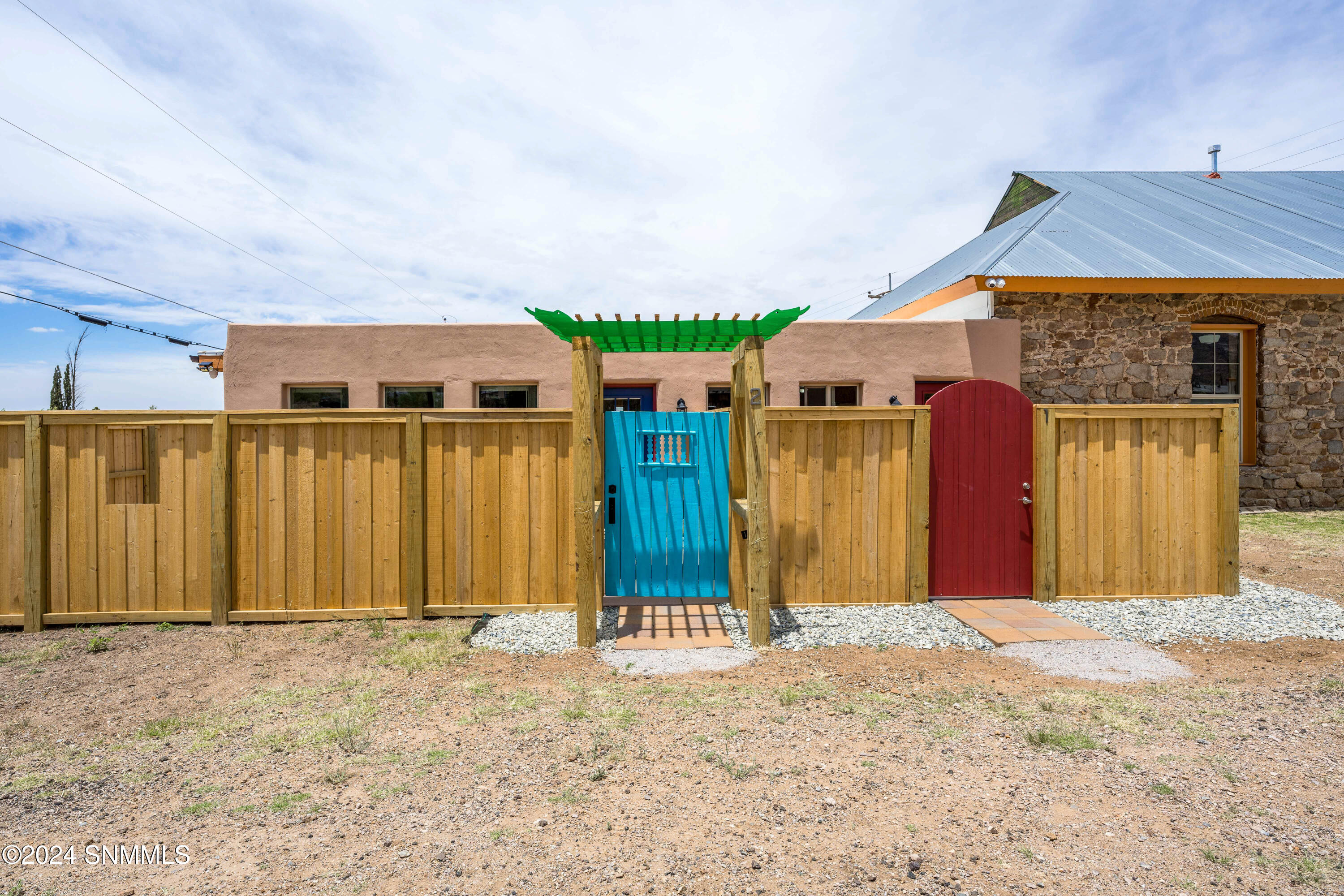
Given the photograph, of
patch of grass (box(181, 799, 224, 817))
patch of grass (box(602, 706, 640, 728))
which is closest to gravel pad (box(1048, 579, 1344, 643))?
patch of grass (box(602, 706, 640, 728))

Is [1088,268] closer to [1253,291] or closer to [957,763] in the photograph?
[1253,291]

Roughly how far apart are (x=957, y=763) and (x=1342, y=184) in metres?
20.8

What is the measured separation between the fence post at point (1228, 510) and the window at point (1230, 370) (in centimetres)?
638

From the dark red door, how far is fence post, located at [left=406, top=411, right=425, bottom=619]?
440 centimetres

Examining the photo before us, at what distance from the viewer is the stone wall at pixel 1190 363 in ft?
32.7

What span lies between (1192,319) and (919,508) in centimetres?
848

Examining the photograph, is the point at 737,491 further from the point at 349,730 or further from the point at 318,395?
the point at 318,395

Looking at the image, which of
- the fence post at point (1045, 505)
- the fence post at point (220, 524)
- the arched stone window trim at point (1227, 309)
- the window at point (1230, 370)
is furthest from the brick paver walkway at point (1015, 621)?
the window at point (1230, 370)

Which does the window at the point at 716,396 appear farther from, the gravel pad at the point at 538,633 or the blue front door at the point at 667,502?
the gravel pad at the point at 538,633

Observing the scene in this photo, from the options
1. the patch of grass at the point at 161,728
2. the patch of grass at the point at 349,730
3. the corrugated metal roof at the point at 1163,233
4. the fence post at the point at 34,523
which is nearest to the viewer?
the patch of grass at the point at 349,730

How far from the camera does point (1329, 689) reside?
3.68m

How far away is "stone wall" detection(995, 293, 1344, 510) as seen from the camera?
998cm

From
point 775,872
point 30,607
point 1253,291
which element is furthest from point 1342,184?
point 30,607

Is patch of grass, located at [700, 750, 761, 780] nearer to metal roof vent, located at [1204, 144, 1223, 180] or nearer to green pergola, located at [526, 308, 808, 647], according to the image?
green pergola, located at [526, 308, 808, 647]
